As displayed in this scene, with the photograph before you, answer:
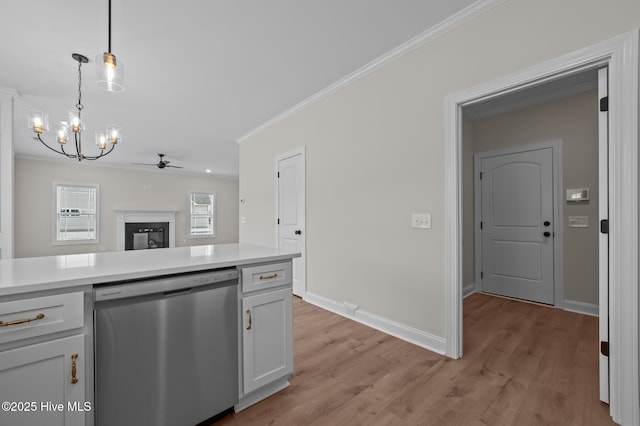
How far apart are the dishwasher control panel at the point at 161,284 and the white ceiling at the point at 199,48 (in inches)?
75.4

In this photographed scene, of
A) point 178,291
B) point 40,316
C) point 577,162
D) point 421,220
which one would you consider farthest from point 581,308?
point 40,316

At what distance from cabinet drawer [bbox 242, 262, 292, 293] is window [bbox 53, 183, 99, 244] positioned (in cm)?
788

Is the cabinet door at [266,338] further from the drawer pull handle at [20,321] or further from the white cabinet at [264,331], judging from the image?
the drawer pull handle at [20,321]

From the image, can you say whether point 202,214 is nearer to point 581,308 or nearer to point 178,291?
point 178,291

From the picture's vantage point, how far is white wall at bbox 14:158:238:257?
20.9 ft

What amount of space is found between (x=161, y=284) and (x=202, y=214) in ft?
27.7

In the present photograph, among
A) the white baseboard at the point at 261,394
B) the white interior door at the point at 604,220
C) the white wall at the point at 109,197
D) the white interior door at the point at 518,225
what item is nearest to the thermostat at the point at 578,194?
the white interior door at the point at 518,225

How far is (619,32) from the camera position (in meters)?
1.47

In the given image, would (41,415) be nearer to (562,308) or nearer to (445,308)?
(445,308)

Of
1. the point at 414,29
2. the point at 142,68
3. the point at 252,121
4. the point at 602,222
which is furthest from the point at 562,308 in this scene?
the point at 142,68

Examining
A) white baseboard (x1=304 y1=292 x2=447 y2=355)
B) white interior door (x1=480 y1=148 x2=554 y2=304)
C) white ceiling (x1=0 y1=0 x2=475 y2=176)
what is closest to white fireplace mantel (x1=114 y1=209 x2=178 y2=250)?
white ceiling (x1=0 y1=0 x2=475 y2=176)

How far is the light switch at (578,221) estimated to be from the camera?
3.15m

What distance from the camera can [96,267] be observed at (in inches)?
50.7

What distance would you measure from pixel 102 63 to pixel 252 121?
281 centimetres
